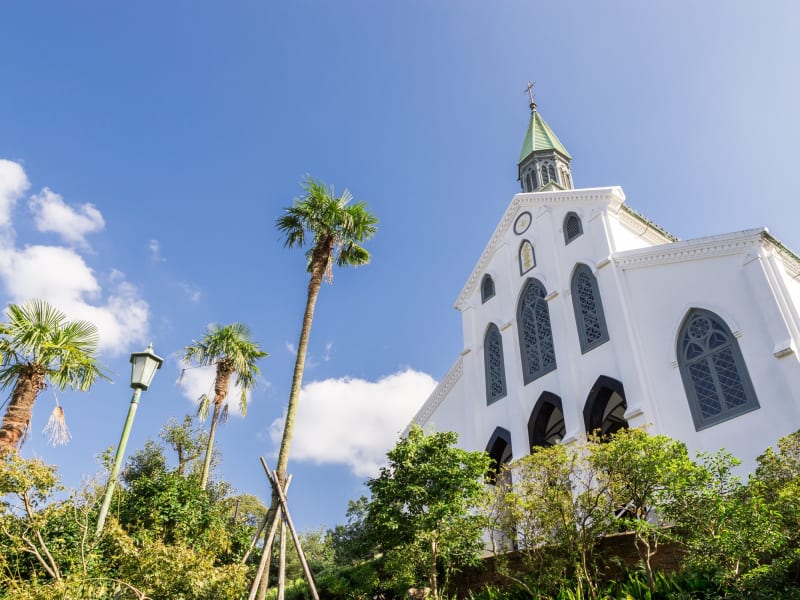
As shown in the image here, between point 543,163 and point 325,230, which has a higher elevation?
point 543,163

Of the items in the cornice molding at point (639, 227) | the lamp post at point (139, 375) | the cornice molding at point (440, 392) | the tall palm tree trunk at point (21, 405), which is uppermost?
the cornice molding at point (639, 227)

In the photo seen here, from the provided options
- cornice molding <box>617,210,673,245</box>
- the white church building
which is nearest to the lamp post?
the white church building

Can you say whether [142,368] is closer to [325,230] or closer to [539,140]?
[325,230]

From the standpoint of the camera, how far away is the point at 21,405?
12961mm

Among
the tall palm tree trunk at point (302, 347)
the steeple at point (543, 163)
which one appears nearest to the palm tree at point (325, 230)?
the tall palm tree trunk at point (302, 347)

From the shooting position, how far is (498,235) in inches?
1041

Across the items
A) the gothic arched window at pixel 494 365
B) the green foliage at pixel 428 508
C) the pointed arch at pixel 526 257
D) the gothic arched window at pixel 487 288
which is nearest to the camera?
the green foliage at pixel 428 508

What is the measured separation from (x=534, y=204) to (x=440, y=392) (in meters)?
9.63

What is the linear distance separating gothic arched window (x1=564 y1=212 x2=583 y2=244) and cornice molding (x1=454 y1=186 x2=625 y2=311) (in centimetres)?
55

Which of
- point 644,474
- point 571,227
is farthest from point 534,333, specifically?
point 644,474

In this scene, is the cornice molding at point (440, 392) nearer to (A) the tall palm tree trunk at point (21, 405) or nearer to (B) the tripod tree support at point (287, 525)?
(B) the tripod tree support at point (287, 525)

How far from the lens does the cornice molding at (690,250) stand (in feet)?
52.1

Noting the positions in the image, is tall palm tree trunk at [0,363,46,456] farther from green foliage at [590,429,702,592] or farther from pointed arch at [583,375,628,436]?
pointed arch at [583,375,628,436]

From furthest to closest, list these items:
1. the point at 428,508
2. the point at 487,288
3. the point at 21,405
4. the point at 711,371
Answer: the point at 487,288
the point at 711,371
the point at 428,508
the point at 21,405
